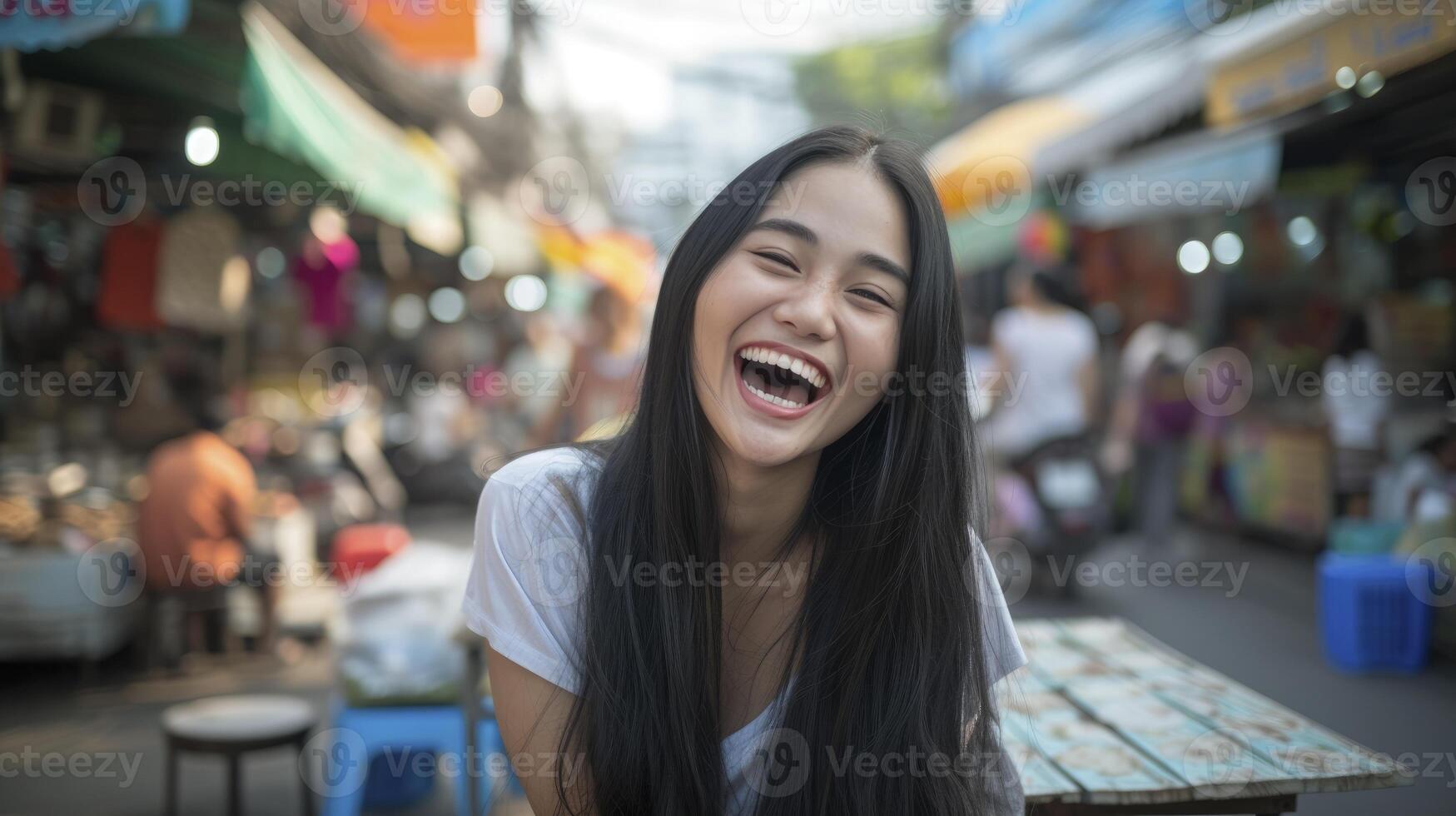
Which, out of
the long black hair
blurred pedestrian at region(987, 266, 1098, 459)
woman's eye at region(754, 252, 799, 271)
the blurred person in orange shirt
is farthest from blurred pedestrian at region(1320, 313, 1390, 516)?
the blurred person in orange shirt

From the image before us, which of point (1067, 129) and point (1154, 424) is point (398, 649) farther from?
point (1067, 129)

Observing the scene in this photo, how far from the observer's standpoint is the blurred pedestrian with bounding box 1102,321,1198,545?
8.62m

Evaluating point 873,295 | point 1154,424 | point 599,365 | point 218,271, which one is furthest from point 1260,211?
point 873,295

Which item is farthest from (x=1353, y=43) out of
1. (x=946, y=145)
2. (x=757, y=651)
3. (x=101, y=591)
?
(x=946, y=145)

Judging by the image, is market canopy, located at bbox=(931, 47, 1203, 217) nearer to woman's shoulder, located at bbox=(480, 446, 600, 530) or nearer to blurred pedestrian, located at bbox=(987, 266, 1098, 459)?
blurred pedestrian, located at bbox=(987, 266, 1098, 459)

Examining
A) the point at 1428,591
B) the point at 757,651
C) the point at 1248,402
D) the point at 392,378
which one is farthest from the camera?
the point at 392,378

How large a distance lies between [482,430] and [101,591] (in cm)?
674

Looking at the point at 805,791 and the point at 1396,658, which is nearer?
the point at 805,791

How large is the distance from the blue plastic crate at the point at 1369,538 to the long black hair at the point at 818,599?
5.55 metres

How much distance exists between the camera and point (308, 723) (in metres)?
3.81

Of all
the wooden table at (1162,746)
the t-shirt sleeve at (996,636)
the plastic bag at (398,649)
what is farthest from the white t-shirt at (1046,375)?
the t-shirt sleeve at (996,636)

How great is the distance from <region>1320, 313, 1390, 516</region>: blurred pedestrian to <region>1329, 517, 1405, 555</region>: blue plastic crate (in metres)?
0.90

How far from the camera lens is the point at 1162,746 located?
2.43m

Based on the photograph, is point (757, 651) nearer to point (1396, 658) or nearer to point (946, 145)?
point (1396, 658)
